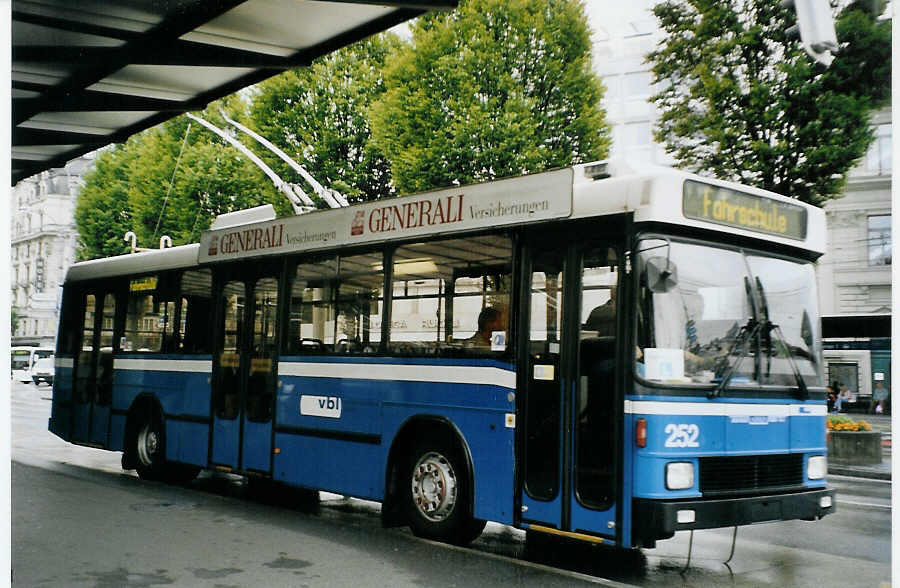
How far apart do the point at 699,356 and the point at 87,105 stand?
738 cm

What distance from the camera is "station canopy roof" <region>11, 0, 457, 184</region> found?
335 inches

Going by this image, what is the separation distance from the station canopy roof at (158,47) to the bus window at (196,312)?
1974mm

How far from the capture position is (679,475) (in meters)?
6.98

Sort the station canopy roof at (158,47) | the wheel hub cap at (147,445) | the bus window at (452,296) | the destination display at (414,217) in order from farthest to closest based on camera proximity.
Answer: the wheel hub cap at (147,445), the station canopy roof at (158,47), the bus window at (452,296), the destination display at (414,217)

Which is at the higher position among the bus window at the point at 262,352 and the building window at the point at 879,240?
the building window at the point at 879,240

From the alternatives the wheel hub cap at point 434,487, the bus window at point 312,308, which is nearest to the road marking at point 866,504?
the wheel hub cap at point 434,487

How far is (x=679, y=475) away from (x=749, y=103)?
9.11 metres

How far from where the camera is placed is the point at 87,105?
1094 cm

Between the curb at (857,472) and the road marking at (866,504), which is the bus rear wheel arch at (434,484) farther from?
the curb at (857,472)

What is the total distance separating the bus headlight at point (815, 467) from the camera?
25.5 feet

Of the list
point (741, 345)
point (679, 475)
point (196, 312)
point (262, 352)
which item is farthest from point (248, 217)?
point (679, 475)

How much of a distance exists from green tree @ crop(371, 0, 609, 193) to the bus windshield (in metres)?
11.6

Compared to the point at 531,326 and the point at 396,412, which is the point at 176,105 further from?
the point at 531,326

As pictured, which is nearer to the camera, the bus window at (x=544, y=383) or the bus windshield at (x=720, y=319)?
the bus windshield at (x=720, y=319)
